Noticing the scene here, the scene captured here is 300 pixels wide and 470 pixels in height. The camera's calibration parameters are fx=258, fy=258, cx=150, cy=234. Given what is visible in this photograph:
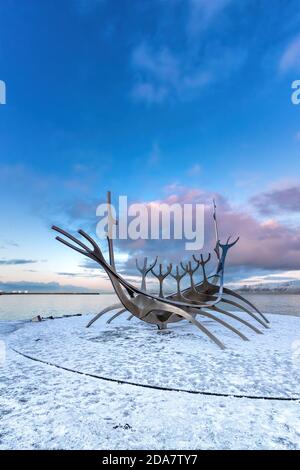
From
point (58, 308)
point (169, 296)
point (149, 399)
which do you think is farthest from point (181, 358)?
point (58, 308)

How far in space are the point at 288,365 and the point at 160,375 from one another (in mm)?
3144

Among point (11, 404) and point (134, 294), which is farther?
point (134, 294)

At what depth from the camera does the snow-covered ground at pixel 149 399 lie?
9.81 ft

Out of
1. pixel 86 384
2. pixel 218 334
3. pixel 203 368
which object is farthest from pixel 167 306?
pixel 86 384

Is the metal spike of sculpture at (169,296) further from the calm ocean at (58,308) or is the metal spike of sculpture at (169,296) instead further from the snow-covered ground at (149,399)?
the calm ocean at (58,308)

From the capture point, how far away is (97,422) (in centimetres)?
337

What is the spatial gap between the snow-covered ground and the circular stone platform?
2cm

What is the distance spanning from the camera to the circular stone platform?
484 centimetres

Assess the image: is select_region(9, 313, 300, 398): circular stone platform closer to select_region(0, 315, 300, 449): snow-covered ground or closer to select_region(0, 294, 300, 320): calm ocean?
select_region(0, 315, 300, 449): snow-covered ground

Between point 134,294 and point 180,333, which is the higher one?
point 134,294

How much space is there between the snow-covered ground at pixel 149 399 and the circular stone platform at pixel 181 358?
0.02m
